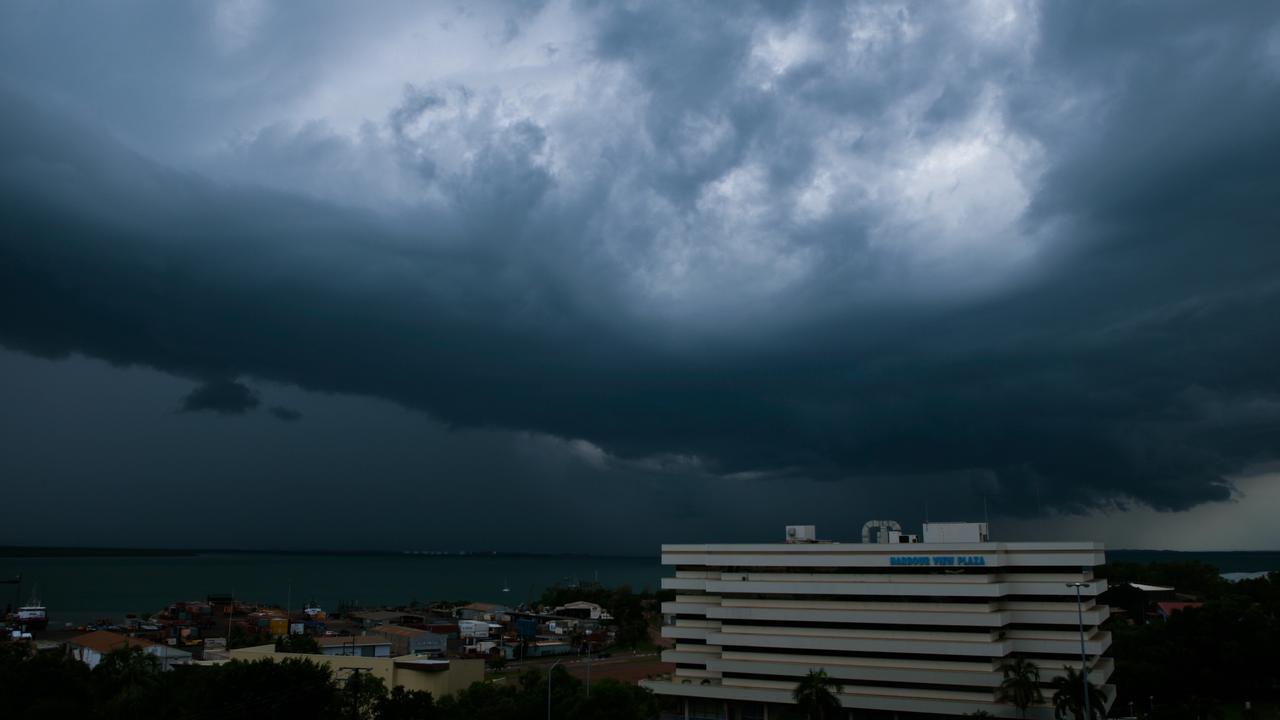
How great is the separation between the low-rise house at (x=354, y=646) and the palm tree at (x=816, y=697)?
6658 cm

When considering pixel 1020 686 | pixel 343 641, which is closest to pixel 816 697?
pixel 1020 686

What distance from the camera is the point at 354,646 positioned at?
12231 centimetres

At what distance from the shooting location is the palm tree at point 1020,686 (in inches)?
3174

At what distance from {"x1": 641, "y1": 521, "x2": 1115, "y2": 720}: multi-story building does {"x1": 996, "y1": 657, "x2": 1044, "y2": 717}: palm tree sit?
0.89m

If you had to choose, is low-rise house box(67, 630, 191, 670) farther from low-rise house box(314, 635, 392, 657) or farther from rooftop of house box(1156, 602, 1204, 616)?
rooftop of house box(1156, 602, 1204, 616)

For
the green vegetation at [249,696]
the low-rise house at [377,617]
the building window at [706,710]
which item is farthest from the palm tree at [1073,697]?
the low-rise house at [377,617]

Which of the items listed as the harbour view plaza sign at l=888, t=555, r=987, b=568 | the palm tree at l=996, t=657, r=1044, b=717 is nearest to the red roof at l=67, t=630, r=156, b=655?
the harbour view plaza sign at l=888, t=555, r=987, b=568

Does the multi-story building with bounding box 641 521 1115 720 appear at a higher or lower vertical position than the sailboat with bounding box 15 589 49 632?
higher

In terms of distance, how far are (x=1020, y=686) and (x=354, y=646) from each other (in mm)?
88164

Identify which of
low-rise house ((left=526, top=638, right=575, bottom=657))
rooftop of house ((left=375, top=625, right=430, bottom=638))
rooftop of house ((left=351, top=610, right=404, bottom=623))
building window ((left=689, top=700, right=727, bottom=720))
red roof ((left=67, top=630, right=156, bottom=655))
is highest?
red roof ((left=67, top=630, right=156, bottom=655))

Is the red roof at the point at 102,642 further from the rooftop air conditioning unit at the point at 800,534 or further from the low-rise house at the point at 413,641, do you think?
the rooftop air conditioning unit at the point at 800,534

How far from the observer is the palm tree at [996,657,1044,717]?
8062 centimetres

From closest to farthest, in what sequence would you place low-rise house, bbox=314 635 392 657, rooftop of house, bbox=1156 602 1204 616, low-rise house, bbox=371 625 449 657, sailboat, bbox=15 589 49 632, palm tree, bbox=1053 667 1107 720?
palm tree, bbox=1053 667 1107 720 → low-rise house, bbox=314 635 392 657 → low-rise house, bbox=371 625 449 657 → sailboat, bbox=15 589 49 632 → rooftop of house, bbox=1156 602 1204 616

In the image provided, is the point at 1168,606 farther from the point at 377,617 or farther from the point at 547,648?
the point at 377,617
